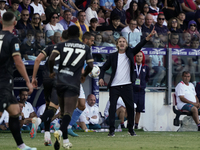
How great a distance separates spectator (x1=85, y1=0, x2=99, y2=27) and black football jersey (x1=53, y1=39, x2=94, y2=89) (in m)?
8.25

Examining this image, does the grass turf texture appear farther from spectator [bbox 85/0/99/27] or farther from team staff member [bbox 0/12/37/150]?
spectator [bbox 85/0/99/27]

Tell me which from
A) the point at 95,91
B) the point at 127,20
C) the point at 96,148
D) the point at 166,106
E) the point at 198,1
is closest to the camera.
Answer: the point at 96,148

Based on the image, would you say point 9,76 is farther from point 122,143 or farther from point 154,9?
point 154,9

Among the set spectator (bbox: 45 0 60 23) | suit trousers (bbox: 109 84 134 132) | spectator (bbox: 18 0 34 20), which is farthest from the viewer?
spectator (bbox: 45 0 60 23)

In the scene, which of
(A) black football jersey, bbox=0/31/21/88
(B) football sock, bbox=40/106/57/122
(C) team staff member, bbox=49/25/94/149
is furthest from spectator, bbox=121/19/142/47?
(A) black football jersey, bbox=0/31/21/88

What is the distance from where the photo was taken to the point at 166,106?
14734 millimetres

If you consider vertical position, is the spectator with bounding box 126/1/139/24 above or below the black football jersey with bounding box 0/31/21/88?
above

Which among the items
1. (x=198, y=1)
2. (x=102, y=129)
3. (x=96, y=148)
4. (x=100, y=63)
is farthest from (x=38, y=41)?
(x=198, y=1)

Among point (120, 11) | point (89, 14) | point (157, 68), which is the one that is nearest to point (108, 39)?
point (157, 68)

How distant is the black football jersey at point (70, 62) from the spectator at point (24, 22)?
6675 millimetres

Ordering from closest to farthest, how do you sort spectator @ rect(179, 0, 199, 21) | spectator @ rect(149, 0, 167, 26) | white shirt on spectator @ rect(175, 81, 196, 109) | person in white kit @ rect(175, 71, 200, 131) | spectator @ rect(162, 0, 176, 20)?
person in white kit @ rect(175, 71, 200, 131) < white shirt on spectator @ rect(175, 81, 196, 109) < spectator @ rect(149, 0, 167, 26) < spectator @ rect(162, 0, 176, 20) < spectator @ rect(179, 0, 199, 21)

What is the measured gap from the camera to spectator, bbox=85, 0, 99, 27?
50.5ft

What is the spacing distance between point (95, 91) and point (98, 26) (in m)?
2.32

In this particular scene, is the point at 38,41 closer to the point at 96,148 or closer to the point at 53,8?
the point at 53,8
